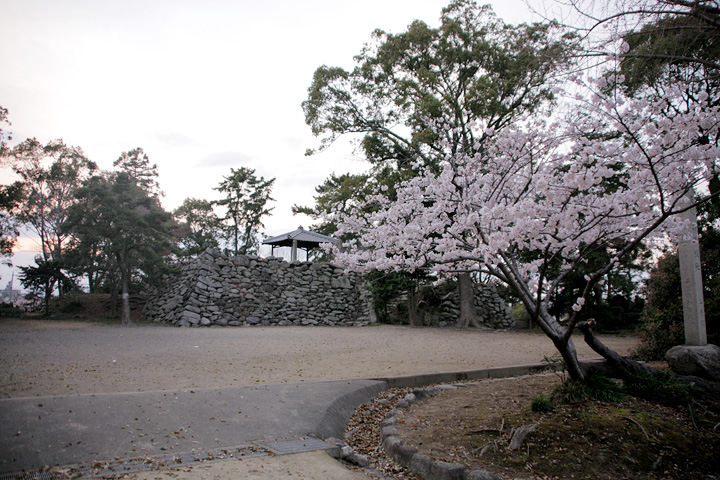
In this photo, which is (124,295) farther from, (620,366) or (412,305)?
(620,366)

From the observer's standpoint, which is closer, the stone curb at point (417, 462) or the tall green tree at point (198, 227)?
the stone curb at point (417, 462)

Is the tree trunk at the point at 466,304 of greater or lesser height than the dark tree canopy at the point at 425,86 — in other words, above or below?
below

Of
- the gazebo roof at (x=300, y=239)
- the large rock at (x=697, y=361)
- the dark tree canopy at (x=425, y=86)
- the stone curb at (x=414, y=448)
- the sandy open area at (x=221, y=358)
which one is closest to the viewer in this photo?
the stone curb at (x=414, y=448)

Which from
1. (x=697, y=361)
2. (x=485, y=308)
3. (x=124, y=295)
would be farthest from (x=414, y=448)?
(x=124, y=295)

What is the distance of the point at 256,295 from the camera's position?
A: 1605cm

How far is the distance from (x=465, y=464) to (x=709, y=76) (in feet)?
20.0

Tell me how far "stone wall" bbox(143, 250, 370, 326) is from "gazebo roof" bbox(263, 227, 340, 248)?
63.5 inches

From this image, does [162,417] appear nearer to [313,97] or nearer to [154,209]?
[313,97]

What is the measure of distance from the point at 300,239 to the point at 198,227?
8014 mm

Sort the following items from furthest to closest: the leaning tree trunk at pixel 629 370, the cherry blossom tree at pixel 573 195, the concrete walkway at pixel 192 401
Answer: the leaning tree trunk at pixel 629 370 → the cherry blossom tree at pixel 573 195 → the concrete walkway at pixel 192 401

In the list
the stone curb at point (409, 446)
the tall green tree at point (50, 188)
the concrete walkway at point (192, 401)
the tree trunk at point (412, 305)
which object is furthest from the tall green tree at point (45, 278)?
the stone curb at point (409, 446)

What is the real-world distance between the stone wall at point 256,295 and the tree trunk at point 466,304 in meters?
3.61

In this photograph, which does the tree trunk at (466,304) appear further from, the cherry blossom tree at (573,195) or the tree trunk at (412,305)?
the cherry blossom tree at (573,195)

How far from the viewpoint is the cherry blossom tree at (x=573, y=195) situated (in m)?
3.93
